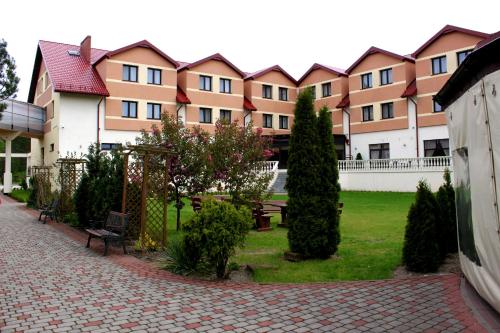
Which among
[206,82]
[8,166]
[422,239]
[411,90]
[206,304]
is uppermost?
[206,82]

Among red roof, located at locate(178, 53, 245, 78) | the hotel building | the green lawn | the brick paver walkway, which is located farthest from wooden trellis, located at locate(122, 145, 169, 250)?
red roof, located at locate(178, 53, 245, 78)

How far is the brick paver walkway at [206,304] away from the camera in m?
5.09

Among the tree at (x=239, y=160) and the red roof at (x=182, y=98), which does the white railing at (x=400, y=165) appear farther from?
the tree at (x=239, y=160)

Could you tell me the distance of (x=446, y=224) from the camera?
866 cm

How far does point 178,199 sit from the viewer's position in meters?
12.8

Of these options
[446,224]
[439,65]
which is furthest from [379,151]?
[446,224]

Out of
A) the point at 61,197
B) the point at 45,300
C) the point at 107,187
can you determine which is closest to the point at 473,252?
the point at 45,300

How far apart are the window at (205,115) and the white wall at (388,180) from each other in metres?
11.0

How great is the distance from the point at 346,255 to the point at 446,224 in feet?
6.79

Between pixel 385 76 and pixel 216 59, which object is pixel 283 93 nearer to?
pixel 216 59

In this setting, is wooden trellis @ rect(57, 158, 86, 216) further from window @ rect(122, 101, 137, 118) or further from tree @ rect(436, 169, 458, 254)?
tree @ rect(436, 169, 458, 254)

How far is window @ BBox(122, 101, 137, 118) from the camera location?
3002 cm

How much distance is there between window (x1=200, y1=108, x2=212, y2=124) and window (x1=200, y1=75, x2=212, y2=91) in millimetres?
1635

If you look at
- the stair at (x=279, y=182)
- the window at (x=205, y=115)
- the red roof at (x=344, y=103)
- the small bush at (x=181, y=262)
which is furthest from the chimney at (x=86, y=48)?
the small bush at (x=181, y=262)
